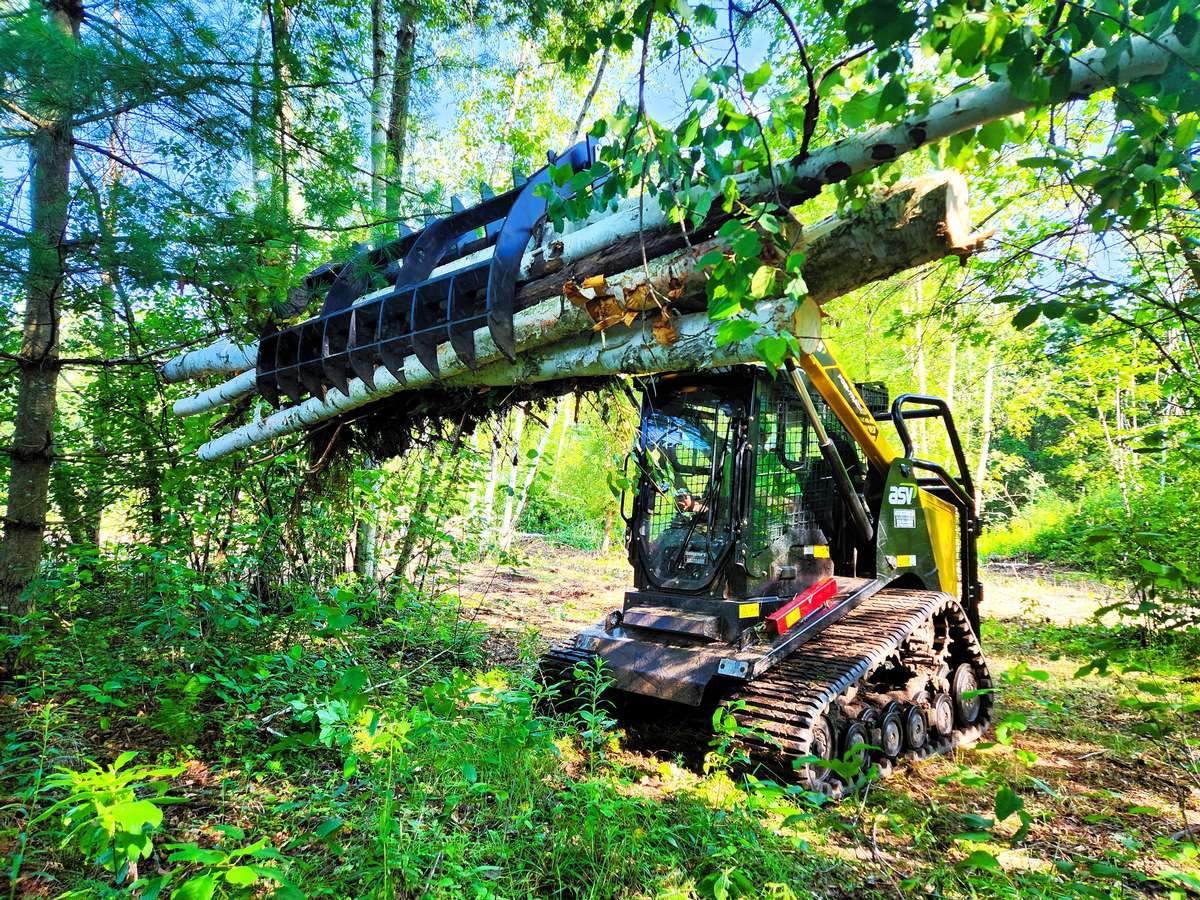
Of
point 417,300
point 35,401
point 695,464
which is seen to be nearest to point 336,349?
point 417,300

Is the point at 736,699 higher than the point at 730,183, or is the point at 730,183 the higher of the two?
the point at 730,183

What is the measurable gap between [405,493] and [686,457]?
330 cm

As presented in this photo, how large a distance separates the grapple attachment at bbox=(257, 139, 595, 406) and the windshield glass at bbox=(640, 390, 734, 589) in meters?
1.62

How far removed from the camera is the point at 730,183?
192cm

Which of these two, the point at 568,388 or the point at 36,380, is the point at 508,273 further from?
the point at 36,380

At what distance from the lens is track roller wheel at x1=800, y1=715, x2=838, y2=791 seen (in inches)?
153

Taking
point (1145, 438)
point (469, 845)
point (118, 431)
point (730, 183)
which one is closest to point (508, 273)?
point (730, 183)

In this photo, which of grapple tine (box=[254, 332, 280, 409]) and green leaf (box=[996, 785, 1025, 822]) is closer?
green leaf (box=[996, 785, 1025, 822])

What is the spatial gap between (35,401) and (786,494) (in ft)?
16.1

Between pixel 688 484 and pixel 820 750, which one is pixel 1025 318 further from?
pixel 820 750

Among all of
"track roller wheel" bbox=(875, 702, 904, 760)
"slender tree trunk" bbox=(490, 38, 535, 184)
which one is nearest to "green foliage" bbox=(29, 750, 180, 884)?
"track roller wheel" bbox=(875, 702, 904, 760)

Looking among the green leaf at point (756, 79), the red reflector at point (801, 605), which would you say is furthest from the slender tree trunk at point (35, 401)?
the red reflector at point (801, 605)

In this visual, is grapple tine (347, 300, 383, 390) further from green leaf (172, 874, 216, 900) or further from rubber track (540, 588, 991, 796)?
green leaf (172, 874, 216, 900)

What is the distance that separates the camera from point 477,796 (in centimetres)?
332
